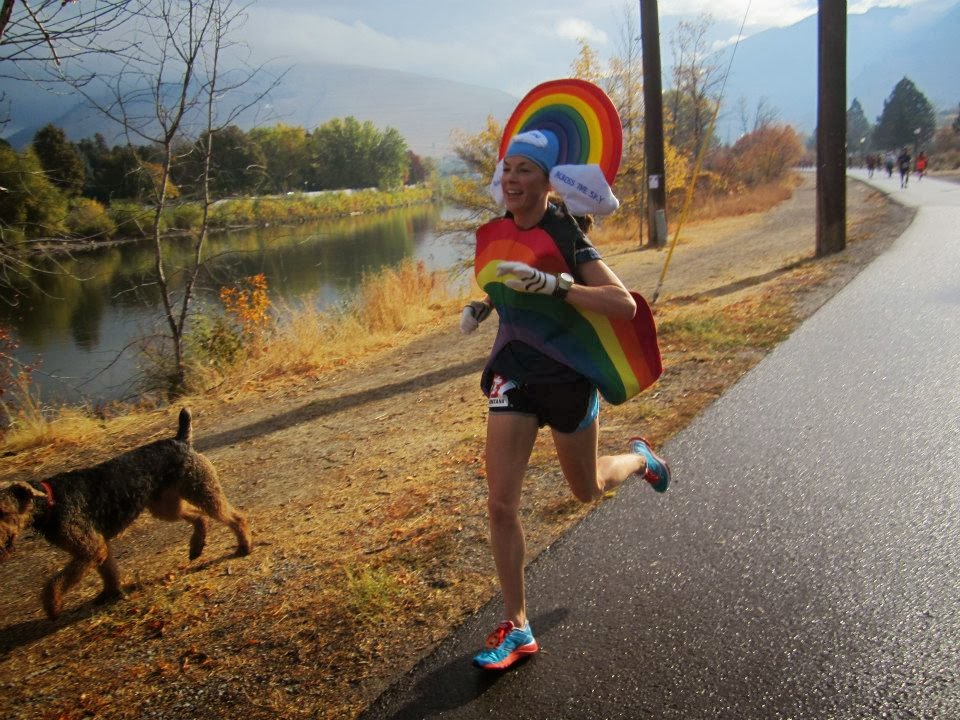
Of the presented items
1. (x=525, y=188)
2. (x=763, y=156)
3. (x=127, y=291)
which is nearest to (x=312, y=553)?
(x=525, y=188)

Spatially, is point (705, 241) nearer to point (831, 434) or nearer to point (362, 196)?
point (831, 434)

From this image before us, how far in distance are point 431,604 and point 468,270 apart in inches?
819

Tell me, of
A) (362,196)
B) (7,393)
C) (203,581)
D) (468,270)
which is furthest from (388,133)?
(203,581)

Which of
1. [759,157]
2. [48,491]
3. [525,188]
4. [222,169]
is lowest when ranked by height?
[48,491]

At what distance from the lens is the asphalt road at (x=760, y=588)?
8.09 ft

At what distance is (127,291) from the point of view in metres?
9.69

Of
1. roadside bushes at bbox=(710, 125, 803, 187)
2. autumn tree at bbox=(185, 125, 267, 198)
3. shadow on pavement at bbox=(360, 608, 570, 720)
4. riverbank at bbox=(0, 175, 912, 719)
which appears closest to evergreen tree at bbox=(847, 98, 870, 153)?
roadside bushes at bbox=(710, 125, 803, 187)

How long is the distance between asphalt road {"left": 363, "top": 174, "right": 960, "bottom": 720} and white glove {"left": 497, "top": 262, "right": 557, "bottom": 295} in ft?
4.76

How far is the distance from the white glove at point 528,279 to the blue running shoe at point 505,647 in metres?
1.33

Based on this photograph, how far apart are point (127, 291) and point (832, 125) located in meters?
12.3

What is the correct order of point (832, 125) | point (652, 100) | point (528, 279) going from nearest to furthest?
point (528, 279), point (832, 125), point (652, 100)

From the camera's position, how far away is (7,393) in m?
10.2

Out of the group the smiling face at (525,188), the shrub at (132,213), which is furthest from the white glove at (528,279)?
the shrub at (132,213)

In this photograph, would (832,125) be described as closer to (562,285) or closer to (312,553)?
(562,285)
